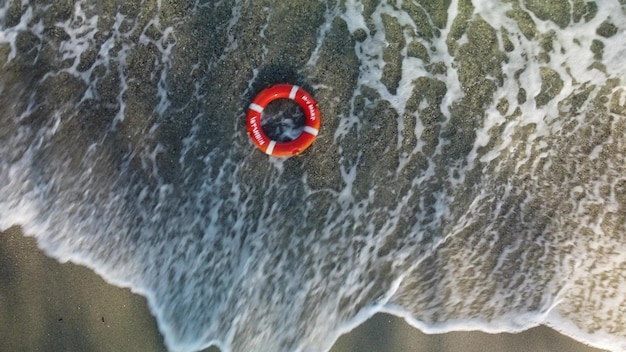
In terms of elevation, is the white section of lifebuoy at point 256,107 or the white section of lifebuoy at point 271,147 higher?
the white section of lifebuoy at point 256,107

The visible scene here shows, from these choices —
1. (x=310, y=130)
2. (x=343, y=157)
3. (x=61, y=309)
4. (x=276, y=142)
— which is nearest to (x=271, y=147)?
(x=276, y=142)

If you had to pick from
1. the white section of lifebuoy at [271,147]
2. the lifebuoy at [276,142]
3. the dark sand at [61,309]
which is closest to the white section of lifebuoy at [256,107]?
the lifebuoy at [276,142]

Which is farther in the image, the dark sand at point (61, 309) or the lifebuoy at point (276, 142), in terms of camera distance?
the lifebuoy at point (276, 142)

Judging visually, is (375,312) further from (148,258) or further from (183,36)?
(183,36)

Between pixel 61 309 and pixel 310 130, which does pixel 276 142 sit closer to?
pixel 310 130

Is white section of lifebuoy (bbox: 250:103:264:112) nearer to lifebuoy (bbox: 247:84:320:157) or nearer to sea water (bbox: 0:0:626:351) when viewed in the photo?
lifebuoy (bbox: 247:84:320:157)

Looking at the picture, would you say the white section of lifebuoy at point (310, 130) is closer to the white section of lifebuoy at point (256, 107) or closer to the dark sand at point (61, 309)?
the white section of lifebuoy at point (256, 107)
